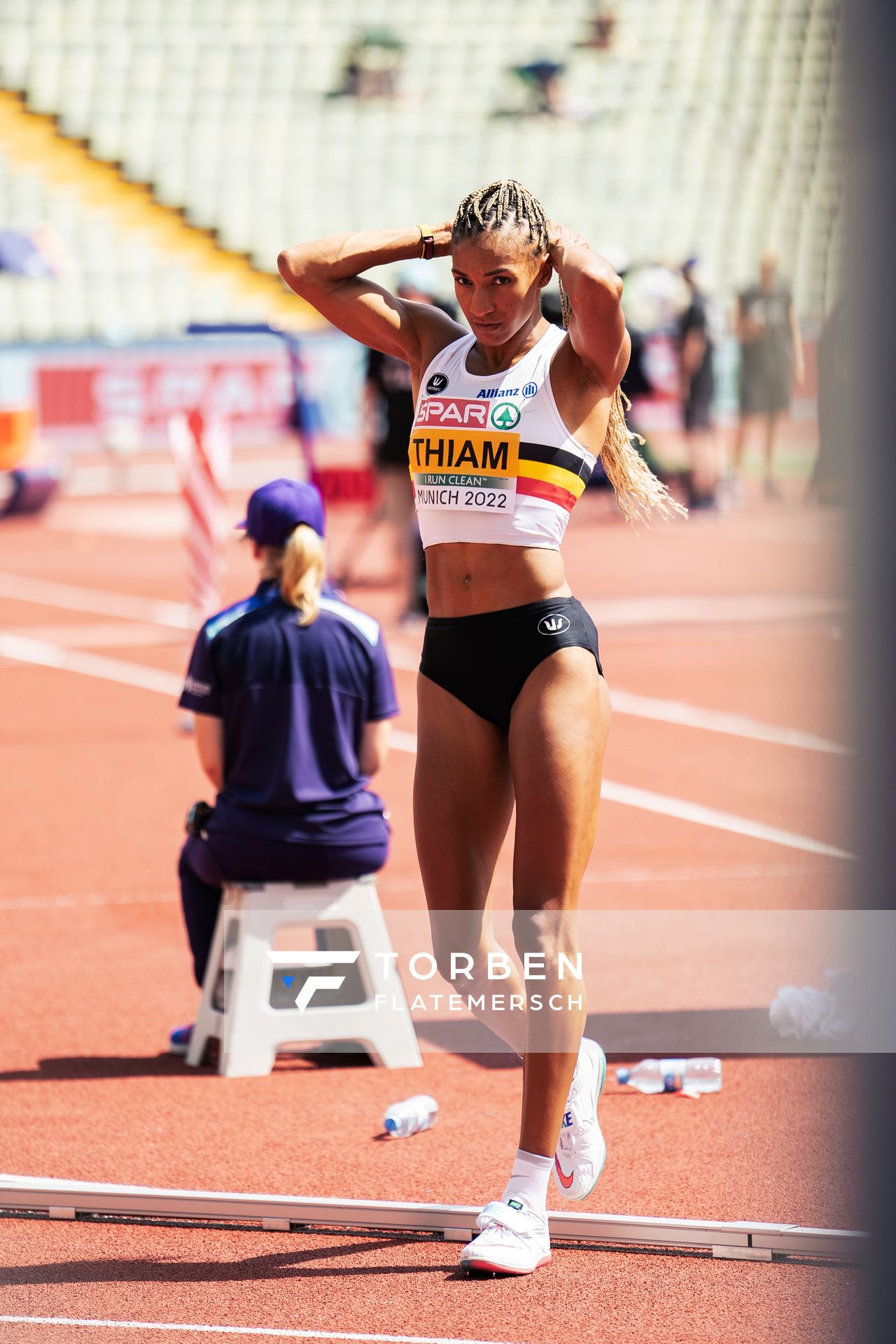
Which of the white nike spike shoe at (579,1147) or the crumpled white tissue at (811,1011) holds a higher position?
the crumpled white tissue at (811,1011)

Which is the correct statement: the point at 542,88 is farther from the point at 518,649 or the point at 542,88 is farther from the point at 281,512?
the point at 518,649

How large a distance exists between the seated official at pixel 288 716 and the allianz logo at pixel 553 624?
58.8 inches

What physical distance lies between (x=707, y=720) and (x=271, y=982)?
5.48 metres

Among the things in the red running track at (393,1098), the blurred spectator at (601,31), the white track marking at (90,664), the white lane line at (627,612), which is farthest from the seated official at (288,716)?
the blurred spectator at (601,31)

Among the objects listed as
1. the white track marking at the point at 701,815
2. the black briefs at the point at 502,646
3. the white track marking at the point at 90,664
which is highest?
the white track marking at the point at 90,664

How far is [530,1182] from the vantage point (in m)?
3.68

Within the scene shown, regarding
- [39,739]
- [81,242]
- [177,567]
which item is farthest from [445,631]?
[81,242]

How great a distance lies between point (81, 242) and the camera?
2733cm

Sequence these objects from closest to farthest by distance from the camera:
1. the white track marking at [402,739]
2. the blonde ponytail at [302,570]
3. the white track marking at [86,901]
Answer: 1. the blonde ponytail at [302,570]
2. the white track marking at [86,901]
3. the white track marking at [402,739]

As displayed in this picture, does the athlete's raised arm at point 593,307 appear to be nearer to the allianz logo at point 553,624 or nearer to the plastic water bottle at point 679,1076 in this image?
the allianz logo at point 553,624

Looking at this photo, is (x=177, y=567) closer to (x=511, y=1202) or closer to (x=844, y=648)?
(x=511, y=1202)

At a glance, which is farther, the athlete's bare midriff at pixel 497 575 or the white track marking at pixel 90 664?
the white track marking at pixel 90 664

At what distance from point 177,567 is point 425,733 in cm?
1376

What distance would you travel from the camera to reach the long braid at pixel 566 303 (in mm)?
3641
